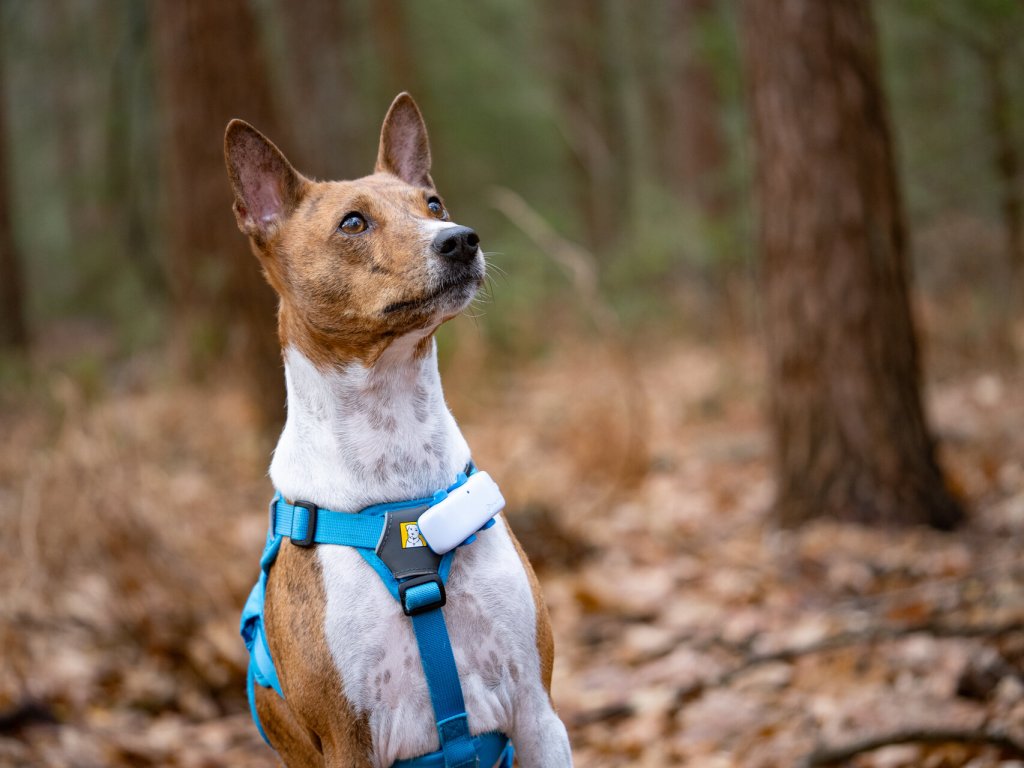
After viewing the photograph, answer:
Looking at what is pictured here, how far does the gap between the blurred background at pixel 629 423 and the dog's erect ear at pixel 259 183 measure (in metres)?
0.73

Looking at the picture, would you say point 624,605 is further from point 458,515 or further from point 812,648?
point 458,515

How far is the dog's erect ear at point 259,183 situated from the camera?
281 centimetres

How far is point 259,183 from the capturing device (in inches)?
112

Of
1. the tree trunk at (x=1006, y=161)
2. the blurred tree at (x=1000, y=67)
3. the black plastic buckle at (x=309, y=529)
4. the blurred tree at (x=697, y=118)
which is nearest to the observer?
the black plastic buckle at (x=309, y=529)

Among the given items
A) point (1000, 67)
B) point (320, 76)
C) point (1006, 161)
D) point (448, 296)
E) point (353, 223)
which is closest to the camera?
point (448, 296)

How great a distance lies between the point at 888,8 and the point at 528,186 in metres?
17.0

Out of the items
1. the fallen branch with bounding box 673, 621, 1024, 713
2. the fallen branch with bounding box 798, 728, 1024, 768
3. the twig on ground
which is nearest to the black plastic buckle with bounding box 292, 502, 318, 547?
the fallen branch with bounding box 798, 728, 1024, 768

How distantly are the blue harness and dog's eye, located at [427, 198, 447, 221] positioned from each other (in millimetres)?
958

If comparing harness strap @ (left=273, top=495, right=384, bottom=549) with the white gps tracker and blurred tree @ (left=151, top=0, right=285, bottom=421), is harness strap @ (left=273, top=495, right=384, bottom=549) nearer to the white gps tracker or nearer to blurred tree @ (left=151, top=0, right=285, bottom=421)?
the white gps tracker

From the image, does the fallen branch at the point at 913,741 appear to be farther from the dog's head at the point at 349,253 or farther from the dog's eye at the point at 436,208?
the dog's eye at the point at 436,208

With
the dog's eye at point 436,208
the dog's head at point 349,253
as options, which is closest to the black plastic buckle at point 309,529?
the dog's head at point 349,253

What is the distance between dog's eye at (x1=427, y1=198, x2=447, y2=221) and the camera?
9.77 feet

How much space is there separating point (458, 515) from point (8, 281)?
12.6 m

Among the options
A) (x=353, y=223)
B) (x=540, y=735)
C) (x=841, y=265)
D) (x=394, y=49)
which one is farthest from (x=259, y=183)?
(x=394, y=49)
